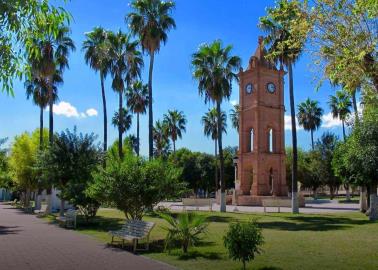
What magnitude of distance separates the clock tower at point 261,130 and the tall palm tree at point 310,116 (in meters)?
24.9

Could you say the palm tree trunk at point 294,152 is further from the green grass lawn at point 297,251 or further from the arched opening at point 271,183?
the arched opening at point 271,183

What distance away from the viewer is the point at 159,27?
1363 inches

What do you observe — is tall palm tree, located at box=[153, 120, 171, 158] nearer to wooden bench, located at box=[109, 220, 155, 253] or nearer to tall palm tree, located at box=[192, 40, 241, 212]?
tall palm tree, located at box=[192, 40, 241, 212]

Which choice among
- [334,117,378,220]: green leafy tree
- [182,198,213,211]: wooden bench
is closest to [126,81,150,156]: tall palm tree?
[182,198,213,211]: wooden bench

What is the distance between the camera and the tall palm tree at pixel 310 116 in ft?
249

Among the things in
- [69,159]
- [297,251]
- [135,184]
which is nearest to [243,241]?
[297,251]

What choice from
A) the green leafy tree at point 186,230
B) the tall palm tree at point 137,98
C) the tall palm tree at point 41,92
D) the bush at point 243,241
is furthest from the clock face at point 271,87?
the bush at point 243,241

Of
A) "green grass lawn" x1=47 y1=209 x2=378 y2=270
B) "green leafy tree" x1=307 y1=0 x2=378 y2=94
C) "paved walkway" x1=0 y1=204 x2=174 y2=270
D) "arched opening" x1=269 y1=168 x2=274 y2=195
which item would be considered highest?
"green leafy tree" x1=307 y1=0 x2=378 y2=94

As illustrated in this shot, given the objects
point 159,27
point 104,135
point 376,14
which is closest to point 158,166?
point 376,14

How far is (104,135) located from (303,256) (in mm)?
31528

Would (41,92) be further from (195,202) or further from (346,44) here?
(346,44)

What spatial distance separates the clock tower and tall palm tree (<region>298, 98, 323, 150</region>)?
81.7 feet

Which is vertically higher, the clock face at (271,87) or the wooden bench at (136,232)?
the clock face at (271,87)

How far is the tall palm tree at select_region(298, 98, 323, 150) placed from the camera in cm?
7588
